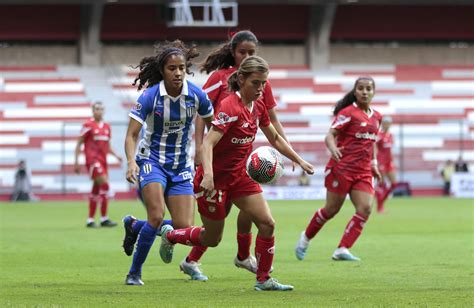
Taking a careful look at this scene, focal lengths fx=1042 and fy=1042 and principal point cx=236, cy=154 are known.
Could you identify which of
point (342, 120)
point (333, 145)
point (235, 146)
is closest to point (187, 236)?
point (235, 146)

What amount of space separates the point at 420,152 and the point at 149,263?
27.3 meters

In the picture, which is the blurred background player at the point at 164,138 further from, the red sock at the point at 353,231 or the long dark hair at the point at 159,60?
the red sock at the point at 353,231

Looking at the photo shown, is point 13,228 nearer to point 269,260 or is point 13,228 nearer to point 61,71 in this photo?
point 269,260

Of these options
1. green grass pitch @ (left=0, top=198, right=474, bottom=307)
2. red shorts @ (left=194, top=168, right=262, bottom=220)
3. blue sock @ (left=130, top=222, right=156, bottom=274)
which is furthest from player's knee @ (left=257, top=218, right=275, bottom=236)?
blue sock @ (left=130, top=222, right=156, bottom=274)

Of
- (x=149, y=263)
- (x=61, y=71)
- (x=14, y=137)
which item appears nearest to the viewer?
(x=149, y=263)

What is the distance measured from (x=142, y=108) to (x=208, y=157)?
116 cm

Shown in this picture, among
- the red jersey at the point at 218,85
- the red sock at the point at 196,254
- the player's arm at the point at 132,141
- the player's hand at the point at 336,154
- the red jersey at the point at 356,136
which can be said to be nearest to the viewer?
the player's arm at the point at 132,141

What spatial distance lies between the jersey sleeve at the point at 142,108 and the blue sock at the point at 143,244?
1032 millimetres

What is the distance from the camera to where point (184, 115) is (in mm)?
10000

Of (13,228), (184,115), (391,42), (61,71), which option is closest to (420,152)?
(391,42)

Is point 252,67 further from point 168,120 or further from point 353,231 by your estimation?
point 353,231

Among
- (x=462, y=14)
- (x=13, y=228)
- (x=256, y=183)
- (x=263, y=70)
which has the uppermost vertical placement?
(x=462, y=14)

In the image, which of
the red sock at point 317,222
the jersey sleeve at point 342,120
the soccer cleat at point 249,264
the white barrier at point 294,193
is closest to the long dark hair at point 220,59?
the soccer cleat at point 249,264

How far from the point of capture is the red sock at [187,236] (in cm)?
958
